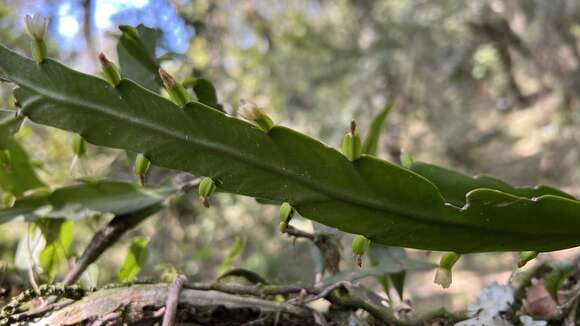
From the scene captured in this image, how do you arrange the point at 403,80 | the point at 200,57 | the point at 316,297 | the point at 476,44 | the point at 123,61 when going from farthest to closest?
the point at 476,44
the point at 403,80
the point at 200,57
the point at 123,61
the point at 316,297

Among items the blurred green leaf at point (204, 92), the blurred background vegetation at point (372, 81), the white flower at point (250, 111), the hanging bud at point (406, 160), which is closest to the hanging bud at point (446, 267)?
the hanging bud at point (406, 160)

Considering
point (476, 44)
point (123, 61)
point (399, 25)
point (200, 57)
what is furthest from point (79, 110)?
point (476, 44)

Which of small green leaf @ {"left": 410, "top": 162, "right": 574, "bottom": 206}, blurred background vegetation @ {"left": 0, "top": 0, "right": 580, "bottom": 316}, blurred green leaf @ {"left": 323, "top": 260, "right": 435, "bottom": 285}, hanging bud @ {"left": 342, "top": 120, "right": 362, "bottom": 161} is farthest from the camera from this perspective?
blurred background vegetation @ {"left": 0, "top": 0, "right": 580, "bottom": 316}

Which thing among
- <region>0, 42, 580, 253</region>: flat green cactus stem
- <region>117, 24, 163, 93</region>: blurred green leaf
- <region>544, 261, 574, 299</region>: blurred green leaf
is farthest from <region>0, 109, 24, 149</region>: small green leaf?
<region>544, 261, 574, 299</region>: blurred green leaf

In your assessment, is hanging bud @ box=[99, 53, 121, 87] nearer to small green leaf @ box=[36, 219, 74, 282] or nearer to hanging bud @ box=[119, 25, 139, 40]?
hanging bud @ box=[119, 25, 139, 40]

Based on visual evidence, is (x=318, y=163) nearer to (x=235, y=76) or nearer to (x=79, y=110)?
Result: (x=79, y=110)

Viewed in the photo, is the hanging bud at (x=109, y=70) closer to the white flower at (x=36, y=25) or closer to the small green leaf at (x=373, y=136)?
the white flower at (x=36, y=25)
